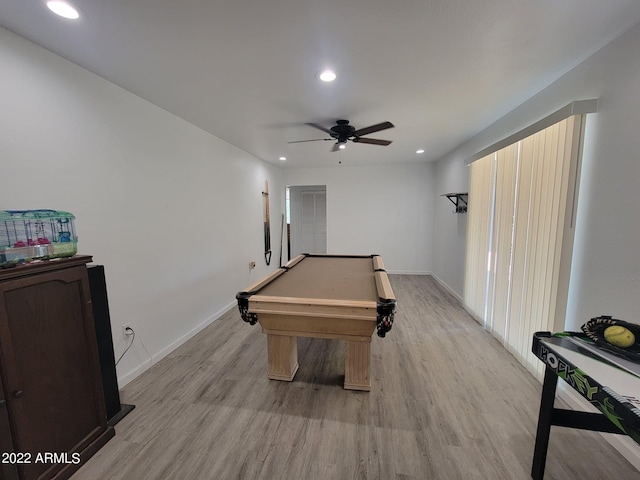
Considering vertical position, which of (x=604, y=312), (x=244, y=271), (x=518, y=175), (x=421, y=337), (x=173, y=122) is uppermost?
(x=173, y=122)

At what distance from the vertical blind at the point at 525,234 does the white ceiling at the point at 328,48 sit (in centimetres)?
54

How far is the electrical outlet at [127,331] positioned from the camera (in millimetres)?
2154

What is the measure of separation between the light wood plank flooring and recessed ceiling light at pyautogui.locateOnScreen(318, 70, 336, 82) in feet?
8.00

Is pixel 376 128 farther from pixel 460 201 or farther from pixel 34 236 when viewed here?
pixel 34 236

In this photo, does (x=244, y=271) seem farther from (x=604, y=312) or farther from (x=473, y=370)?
(x=604, y=312)

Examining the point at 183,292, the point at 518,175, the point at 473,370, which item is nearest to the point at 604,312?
the point at 473,370

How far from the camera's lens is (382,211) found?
5938 millimetres

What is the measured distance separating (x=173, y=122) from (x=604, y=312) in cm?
384

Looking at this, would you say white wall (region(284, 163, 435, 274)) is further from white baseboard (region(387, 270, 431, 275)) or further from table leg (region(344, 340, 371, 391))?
table leg (region(344, 340, 371, 391))

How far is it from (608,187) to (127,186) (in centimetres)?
346

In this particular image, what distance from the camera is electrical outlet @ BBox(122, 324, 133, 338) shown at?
7.07ft

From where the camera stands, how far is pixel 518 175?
2.51 m

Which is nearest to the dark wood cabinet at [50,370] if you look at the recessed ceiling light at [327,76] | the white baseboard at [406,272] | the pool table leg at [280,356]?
the pool table leg at [280,356]

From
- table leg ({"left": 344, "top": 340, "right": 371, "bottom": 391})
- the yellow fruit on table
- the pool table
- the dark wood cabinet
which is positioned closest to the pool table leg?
the pool table
